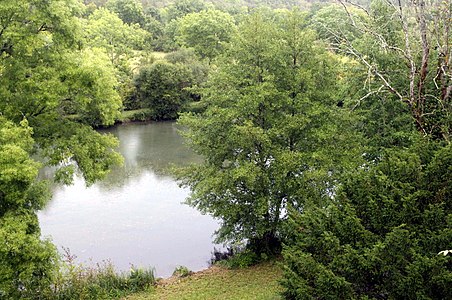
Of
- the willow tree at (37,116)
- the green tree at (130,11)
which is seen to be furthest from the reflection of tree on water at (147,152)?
the green tree at (130,11)

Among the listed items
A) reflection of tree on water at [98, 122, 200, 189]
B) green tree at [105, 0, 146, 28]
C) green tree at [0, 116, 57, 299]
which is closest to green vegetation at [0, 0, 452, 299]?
green tree at [0, 116, 57, 299]

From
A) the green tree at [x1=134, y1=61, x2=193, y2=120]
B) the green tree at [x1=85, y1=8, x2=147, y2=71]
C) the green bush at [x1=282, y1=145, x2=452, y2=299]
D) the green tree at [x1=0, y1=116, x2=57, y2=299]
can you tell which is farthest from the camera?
the green tree at [x1=85, y1=8, x2=147, y2=71]

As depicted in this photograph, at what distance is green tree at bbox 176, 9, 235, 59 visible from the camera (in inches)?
1923

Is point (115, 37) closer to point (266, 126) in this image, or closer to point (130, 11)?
point (130, 11)

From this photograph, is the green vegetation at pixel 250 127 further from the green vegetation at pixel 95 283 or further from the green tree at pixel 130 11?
the green tree at pixel 130 11

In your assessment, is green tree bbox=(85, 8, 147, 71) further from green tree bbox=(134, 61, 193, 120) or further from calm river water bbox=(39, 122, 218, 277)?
calm river water bbox=(39, 122, 218, 277)

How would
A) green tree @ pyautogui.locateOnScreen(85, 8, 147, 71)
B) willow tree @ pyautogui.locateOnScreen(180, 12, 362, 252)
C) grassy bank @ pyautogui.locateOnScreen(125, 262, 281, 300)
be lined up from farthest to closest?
green tree @ pyautogui.locateOnScreen(85, 8, 147, 71), willow tree @ pyautogui.locateOnScreen(180, 12, 362, 252), grassy bank @ pyautogui.locateOnScreen(125, 262, 281, 300)

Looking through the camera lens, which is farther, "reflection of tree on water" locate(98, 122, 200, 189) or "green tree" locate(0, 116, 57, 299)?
"reflection of tree on water" locate(98, 122, 200, 189)

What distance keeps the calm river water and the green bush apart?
8467 millimetres

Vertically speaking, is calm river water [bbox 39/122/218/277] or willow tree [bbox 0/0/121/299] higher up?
willow tree [bbox 0/0/121/299]

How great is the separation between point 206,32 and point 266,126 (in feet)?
123

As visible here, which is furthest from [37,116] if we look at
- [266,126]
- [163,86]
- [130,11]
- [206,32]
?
[130,11]

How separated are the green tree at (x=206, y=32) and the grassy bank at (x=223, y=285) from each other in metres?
37.2

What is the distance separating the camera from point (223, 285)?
12.6 metres
